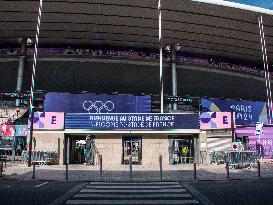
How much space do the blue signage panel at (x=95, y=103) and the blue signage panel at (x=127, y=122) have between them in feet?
32.9

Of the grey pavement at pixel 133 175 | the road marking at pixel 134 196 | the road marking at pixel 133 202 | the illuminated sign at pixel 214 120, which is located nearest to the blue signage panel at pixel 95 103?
the illuminated sign at pixel 214 120

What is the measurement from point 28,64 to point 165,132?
72.8 feet

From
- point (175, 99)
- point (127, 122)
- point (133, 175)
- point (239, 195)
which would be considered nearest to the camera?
point (239, 195)

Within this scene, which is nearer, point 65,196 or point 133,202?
point 133,202

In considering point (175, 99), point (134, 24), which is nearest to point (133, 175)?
point (175, 99)

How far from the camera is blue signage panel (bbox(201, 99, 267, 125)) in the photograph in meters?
33.8

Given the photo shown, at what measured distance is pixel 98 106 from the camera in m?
32.1

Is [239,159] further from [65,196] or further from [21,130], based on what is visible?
[21,130]

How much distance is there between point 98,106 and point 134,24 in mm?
10408

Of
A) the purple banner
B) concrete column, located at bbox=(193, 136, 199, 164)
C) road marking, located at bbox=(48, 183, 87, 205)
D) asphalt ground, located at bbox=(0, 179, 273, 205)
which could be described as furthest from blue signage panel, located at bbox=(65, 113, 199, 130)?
road marking, located at bbox=(48, 183, 87, 205)

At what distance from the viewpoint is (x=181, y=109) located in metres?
36.1

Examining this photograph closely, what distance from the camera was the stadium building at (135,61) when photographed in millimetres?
30328

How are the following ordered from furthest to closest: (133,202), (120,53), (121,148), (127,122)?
(120,53) < (127,122) < (121,148) < (133,202)

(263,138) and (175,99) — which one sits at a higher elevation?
(175,99)
